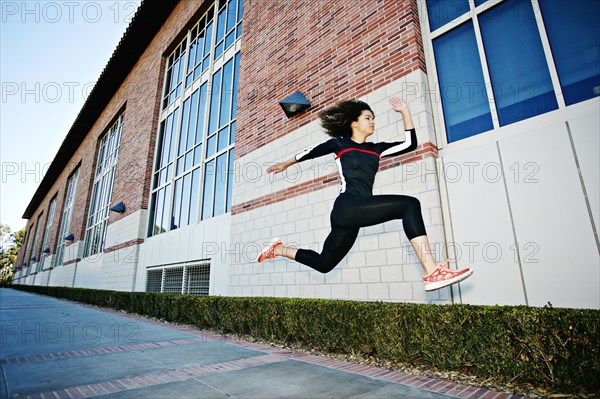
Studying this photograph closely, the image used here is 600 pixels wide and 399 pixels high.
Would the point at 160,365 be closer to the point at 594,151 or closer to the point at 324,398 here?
the point at 324,398

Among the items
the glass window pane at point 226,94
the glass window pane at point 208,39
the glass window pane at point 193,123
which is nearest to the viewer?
the glass window pane at point 226,94

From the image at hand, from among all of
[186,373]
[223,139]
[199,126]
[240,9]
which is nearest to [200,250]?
[223,139]

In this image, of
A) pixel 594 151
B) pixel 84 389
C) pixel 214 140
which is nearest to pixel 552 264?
pixel 594 151

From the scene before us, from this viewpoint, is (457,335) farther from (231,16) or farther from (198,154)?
(231,16)

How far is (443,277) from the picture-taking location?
3.24 metres

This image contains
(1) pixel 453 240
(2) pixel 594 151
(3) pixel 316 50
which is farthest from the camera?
(3) pixel 316 50

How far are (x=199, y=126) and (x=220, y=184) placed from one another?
3248mm

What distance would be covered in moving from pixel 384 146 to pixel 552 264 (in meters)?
2.38

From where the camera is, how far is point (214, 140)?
1023cm

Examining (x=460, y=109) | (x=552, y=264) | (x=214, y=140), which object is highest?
(x=214, y=140)

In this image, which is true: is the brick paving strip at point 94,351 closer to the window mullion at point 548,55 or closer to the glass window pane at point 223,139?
the glass window pane at point 223,139

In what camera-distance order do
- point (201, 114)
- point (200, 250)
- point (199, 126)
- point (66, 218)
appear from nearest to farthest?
point (200, 250) < point (199, 126) < point (201, 114) < point (66, 218)

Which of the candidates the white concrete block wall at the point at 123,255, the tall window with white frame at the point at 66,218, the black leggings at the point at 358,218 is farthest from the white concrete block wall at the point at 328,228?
the tall window with white frame at the point at 66,218

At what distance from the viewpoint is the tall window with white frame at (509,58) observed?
3695 mm
